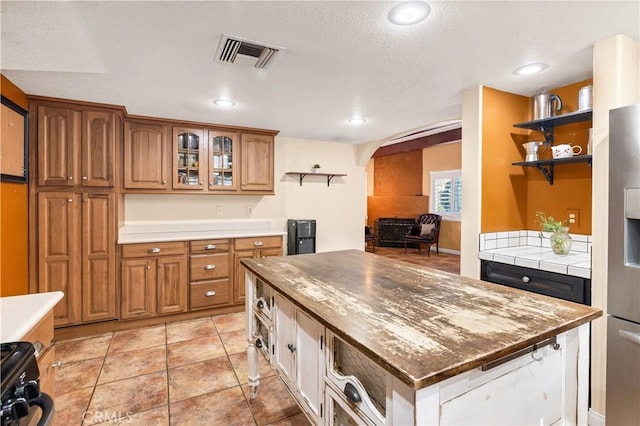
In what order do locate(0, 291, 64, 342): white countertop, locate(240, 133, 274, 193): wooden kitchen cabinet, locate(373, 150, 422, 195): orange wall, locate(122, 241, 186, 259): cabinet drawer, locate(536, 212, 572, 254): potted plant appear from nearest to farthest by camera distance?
locate(0, 291, 64, 342): white countertop
locate(536, 212, 572, 254): potted plant
locate(122, 241, 186, 259): cabinet drawer
locate(240, 133, 274, 193): wooden kitchen cabinet
locate(373, 150, 422, 195): orange wall

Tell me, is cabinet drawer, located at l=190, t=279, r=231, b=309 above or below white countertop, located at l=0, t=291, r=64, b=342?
below

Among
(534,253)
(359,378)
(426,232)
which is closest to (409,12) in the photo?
(359,378)

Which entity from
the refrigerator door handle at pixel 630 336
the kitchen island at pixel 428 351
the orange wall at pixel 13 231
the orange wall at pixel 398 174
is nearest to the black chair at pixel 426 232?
the orange wall at pixel 398 174

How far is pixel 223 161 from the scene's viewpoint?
3.89 m

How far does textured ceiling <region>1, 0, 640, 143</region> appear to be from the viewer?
5.09 ft

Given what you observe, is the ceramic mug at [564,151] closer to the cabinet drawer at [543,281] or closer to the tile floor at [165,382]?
the cabinet drawer at [543,281]

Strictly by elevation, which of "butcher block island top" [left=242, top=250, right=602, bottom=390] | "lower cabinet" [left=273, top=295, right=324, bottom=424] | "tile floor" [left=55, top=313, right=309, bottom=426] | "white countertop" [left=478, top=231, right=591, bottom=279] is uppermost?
"white countertop" [left=478, top=231, right=591, bottom=279]

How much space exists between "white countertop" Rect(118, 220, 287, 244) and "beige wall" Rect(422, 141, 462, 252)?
15.0 feet

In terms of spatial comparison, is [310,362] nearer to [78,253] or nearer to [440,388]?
[440,388]

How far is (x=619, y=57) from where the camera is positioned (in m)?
1.78

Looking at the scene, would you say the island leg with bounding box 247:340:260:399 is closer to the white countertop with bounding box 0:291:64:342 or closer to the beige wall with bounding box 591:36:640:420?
the white countertop with bounding box 0:291:64:342

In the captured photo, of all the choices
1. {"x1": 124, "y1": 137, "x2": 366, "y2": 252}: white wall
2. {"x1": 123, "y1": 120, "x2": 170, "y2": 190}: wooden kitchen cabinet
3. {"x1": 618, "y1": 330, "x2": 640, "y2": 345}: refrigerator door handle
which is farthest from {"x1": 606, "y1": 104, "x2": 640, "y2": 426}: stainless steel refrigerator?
{"x1": 123, "y1": 120, "x2": 170, "y2": 190}: wooden kitchen cabinet

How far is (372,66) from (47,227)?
313 centimetres

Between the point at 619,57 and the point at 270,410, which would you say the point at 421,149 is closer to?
the point at 619,57
